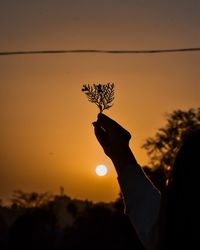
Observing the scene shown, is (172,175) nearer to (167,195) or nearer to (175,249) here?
(167,195)

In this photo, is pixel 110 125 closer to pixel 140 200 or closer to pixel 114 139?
pixel 114 139

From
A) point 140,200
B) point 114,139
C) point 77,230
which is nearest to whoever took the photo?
point 140,200

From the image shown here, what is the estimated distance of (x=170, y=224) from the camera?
2010mm

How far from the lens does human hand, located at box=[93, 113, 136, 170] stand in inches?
97.4

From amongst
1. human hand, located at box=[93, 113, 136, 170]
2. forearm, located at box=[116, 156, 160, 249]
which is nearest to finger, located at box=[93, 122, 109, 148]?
human hand, located at box=[93, 113, 136, 170]

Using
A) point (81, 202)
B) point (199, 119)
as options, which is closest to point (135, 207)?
point (199, 119)

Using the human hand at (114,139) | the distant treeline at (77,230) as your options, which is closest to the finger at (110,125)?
the human hand at (114,139)

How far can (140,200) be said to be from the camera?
7.81 feet

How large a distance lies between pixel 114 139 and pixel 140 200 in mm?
214

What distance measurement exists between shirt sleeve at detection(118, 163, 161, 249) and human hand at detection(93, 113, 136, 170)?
35mm

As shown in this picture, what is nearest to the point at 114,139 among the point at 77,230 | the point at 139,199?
the point at 139,199

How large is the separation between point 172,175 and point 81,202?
98358mm

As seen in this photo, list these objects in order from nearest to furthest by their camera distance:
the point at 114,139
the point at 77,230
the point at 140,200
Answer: the point at 140,200 → the point at 114,139 → the point at 77,230

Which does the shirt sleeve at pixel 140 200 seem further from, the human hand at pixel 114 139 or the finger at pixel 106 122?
the finger at pixel 106 122
